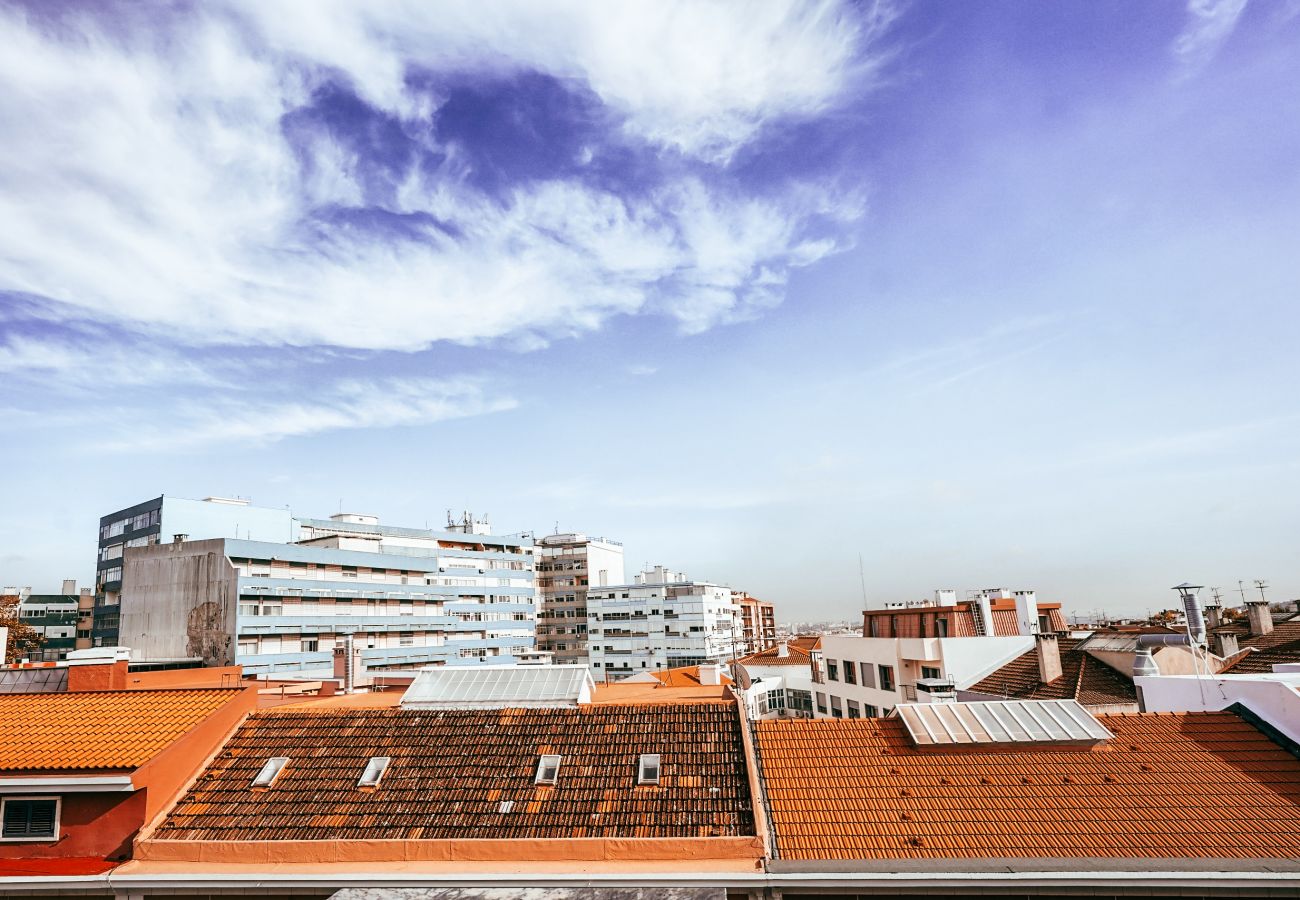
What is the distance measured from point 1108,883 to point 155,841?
55.9 ft

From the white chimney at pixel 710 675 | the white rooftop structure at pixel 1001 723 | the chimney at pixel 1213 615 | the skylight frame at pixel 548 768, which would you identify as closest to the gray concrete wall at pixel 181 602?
the white chimney at pixel 710 675

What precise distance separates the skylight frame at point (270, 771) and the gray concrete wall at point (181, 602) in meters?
51.9

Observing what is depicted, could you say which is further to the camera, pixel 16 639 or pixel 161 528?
pixel 161 528

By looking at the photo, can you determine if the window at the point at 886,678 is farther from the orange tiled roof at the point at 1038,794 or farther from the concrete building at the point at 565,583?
the concrete building at the point at 565,583

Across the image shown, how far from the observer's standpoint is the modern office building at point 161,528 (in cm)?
7565

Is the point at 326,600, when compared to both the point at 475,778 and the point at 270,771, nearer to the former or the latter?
the point at 270,771

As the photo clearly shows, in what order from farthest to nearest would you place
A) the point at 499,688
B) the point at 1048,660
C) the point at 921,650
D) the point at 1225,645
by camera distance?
the point at 1225,645
the point at 921,650
the point at 1048,660
the point at 499,688

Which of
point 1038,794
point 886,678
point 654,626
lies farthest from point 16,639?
point 1038,794

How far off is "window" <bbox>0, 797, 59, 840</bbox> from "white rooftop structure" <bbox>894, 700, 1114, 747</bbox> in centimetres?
1754

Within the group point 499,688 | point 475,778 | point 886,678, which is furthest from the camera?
point 886,678

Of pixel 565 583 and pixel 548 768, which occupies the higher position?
pixel 565 583

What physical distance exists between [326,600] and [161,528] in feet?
63.5

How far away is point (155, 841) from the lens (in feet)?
49.7

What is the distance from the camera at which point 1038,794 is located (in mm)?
15438
